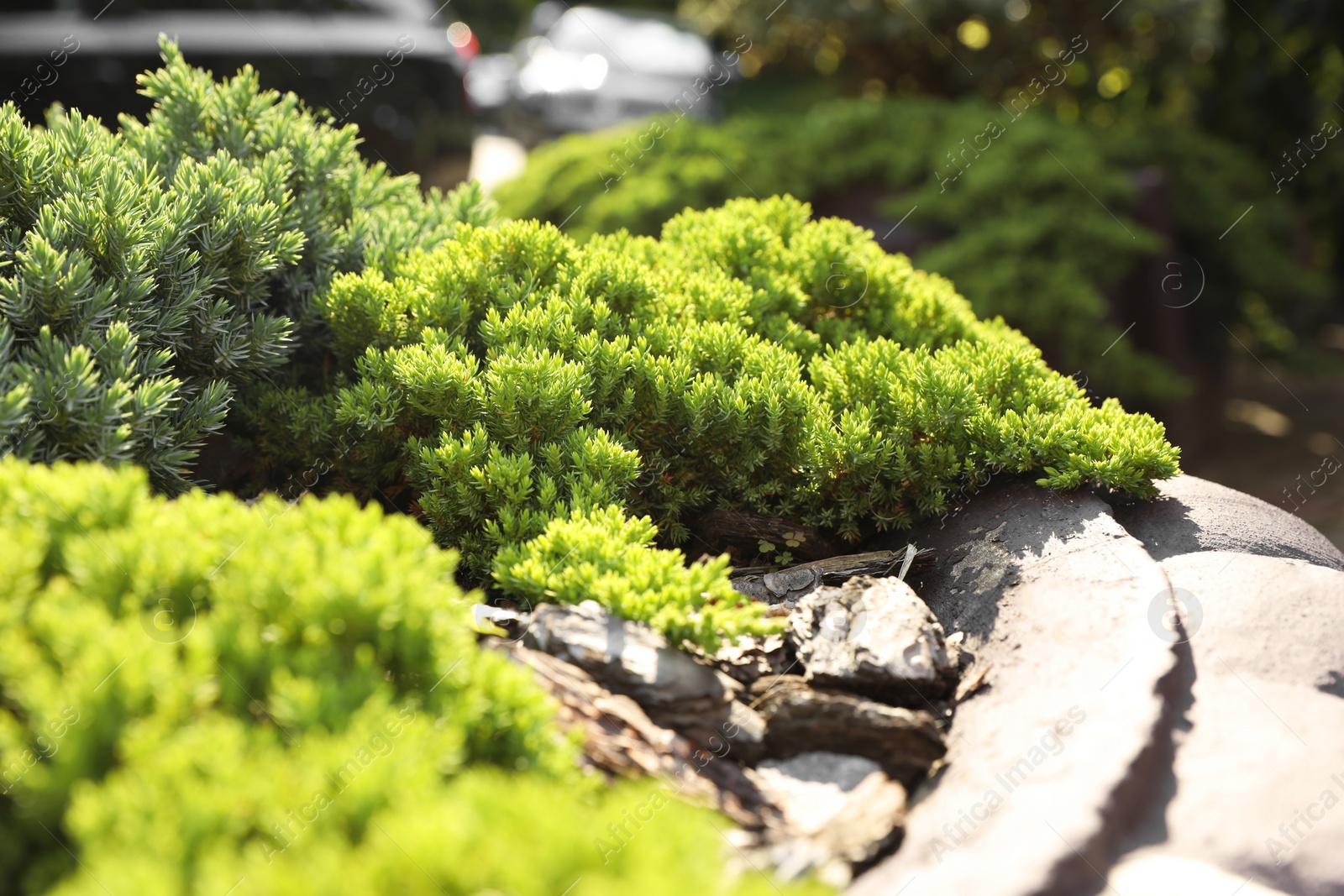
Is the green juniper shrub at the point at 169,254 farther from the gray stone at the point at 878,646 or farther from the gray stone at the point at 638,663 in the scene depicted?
the gray stone at the point at 878,646

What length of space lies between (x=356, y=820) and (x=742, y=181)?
6.14 m

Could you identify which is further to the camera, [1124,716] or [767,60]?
[767,60]

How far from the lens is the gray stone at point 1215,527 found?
2.87m

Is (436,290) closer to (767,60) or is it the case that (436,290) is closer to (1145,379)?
(1145,379)

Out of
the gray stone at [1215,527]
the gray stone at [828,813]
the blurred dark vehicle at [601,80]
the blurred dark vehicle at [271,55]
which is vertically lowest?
the gray stone at [828,813]

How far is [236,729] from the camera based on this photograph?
5.18 feet

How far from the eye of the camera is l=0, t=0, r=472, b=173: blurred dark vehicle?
23.0 feet

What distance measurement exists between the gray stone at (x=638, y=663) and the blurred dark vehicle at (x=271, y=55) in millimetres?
5254

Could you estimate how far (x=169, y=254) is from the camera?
2.91 metres

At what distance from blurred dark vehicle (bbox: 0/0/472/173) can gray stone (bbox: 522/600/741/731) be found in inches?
207

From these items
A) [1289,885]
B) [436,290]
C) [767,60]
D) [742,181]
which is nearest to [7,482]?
[436,290]

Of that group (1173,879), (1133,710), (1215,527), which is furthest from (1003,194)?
(1173,879)

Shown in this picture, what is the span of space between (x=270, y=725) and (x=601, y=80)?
1457cm

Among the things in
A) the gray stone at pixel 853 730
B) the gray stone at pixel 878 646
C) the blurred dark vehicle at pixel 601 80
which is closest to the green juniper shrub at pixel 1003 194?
the gray stone at pixel 878 646
